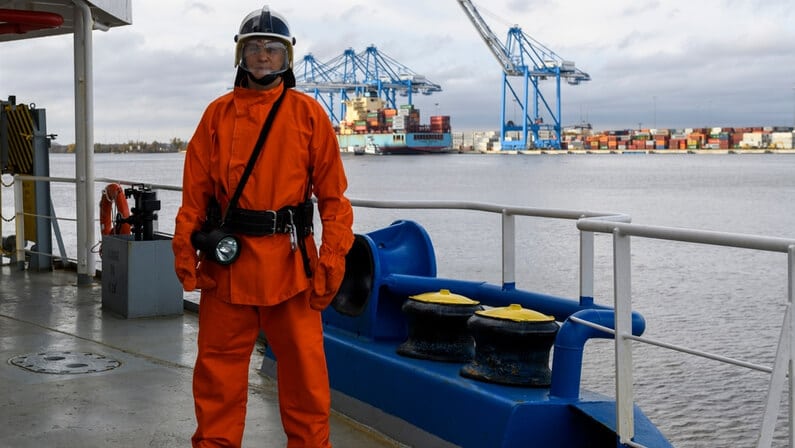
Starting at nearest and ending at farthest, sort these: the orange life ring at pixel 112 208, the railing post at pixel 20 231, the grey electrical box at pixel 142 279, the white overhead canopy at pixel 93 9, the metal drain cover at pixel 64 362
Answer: the metal drain cover at pixel 64 362 → the grey electrical box at pixel 142 279 → the orange life ring at pixel 112 208 → the white overhead canopy at pixel 93 9 → the railing post at pixel 20 231

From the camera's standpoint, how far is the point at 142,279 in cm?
666

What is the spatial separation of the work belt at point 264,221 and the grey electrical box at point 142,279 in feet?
12.6

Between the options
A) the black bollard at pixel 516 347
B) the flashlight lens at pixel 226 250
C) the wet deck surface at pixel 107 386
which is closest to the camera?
the flashlight lens at pixel 226 250

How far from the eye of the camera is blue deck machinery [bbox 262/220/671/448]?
3311 millimetres

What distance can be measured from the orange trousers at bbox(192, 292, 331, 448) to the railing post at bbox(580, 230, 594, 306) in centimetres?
118

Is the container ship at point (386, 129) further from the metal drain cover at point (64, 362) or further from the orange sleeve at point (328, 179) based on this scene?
the orange sleeve at point (328, 179)

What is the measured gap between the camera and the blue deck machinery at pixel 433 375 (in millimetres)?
3311

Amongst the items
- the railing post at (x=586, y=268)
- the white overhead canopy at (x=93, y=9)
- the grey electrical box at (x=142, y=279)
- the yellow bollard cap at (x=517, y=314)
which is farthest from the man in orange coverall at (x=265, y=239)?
the white overhead canopy at (x=93, y=9)

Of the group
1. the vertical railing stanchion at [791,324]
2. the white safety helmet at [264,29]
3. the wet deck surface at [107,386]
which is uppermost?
the white safety helmet at [264,29]

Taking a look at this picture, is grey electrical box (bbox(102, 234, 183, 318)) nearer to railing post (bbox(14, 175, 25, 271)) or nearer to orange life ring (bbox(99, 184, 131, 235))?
orange life ring (bbox(99, 184, 131, 235))

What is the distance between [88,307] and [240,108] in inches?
181

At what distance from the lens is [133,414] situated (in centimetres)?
420

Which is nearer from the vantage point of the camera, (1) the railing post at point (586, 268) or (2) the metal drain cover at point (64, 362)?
(1) the railing post at point (586, 268)

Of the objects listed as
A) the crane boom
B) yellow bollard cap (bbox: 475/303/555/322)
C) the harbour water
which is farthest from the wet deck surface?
the crane boom
